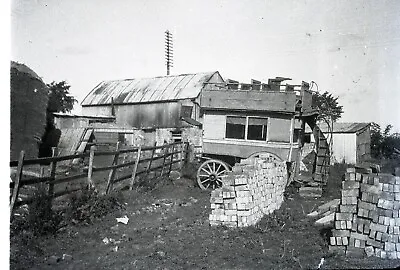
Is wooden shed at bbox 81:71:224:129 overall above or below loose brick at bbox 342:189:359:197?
above

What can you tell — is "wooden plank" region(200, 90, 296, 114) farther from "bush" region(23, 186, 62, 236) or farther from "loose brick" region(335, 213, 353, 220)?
"bush" region(23, 186, 62, 236)

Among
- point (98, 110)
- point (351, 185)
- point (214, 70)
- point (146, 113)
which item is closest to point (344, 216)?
point (351, 185)

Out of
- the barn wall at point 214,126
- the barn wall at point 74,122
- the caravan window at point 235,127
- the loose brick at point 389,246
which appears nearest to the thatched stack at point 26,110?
the barn wall at point 214,126

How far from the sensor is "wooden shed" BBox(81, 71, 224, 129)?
17.7 metres

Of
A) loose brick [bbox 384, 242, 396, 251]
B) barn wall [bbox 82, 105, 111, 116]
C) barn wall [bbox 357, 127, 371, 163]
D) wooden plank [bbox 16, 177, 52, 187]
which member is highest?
barn wall [bbox 82, 105, 111, 116]

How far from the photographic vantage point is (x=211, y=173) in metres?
8.72

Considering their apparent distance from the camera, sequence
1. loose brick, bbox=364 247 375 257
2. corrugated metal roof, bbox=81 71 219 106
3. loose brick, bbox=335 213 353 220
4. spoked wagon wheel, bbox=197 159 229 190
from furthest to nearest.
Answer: corrugated metal roof, bbox=81 71 219 106
spoked wagon wheel, bbox=197 159 229 190
loose brick, bbox=335 213 353 220
loose brick, bbox=364 247 375 257

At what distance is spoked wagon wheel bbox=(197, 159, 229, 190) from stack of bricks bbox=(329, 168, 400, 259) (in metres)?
4.42

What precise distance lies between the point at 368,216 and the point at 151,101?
15.5 meters

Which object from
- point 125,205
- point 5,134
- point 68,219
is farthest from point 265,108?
point 5,134

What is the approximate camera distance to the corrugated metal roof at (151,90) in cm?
1798

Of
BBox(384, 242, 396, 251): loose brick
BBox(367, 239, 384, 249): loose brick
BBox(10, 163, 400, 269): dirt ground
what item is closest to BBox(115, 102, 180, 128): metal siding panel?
BBox(10, 163, 400, 269): dirt ground

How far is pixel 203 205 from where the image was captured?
6930mm

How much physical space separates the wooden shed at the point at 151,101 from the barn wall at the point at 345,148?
250 inches
